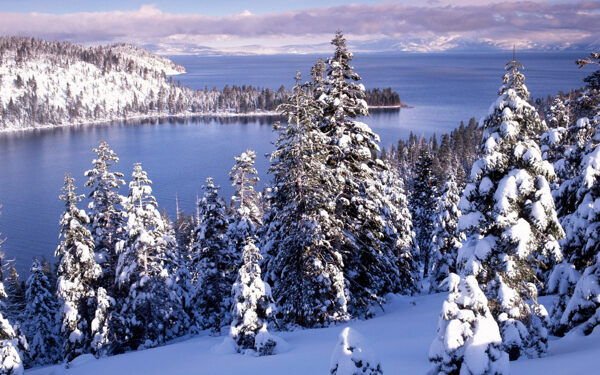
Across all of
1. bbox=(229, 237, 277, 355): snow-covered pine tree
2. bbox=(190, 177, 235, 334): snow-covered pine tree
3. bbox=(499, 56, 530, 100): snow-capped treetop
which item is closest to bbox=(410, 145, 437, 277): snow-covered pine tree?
bbox=(190, 177, 235, 334): snow-covered pine tree

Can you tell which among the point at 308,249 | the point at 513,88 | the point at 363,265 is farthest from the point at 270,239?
the point at 513,88

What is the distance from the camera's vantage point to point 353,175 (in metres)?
17.8

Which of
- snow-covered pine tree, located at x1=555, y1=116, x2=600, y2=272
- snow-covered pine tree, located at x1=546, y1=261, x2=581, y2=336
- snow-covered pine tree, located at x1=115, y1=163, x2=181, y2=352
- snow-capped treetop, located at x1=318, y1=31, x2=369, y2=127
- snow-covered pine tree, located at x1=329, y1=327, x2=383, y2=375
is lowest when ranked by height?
snow-covered pine tree, located at x1=115, y1=163, x2=181, y2=352

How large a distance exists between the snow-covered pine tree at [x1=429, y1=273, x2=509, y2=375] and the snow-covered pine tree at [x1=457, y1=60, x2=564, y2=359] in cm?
263

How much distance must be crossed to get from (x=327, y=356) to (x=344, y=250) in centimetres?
664

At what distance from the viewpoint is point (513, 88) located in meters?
11.7

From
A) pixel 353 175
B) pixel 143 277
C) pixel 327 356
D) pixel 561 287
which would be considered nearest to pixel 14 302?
pixel 143 277

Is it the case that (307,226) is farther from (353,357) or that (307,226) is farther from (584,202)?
(584,202)

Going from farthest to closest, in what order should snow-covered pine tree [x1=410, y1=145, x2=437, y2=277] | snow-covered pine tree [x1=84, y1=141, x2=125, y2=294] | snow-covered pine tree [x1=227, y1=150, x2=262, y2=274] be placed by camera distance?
snow-covered pine tree [x1=410, y1=145, x2=437, y2=277] < snow-covered pine tree [x1=227, y1=150, x2=262, y2=274] < snow-covered pine tree [x1=84, y1=141, x2=125, y2=294]

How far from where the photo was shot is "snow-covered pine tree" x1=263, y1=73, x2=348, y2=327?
16.6 meters

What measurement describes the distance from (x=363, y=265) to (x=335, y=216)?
122 inches

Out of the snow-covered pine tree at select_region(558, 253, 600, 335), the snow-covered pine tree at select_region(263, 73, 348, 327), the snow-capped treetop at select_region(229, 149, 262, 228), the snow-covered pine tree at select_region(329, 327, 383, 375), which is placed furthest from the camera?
the snow-capped treetop at select_region(229, 149, 262, 228)

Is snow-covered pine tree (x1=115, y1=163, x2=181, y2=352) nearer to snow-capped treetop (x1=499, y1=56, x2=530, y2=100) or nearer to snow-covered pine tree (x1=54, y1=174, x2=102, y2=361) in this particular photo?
snow-covered pine tree (x1=54, y1=174, x2=102, y2=361)

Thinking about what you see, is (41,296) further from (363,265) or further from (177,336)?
(363,265)
